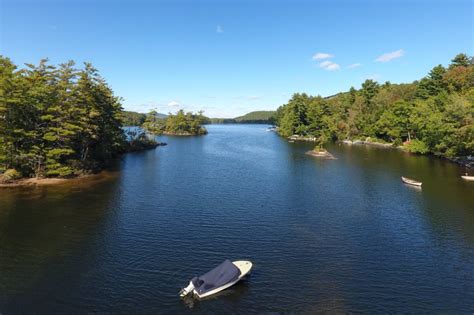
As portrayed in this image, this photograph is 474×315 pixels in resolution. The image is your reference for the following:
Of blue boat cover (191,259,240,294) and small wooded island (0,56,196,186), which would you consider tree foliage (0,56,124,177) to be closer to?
small wooded island (0,56,196,186)

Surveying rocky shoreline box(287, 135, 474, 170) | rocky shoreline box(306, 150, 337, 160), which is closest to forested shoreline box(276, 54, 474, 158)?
rocky shoreline box(287, 135, 474, 170)

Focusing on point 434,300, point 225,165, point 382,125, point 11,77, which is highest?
point 11,77

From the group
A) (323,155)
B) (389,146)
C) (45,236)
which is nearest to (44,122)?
(45,236)

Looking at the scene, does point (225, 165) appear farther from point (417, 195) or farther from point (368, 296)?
point (368, 296)

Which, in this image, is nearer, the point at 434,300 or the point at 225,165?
the point at 434,300

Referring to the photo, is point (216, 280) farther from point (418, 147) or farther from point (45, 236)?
point (418, 147)

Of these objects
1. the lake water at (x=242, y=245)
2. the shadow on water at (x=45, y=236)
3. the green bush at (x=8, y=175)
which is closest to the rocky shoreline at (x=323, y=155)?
the lake water at (x=242, y=245)

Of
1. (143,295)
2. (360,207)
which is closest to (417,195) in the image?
(360,207)
